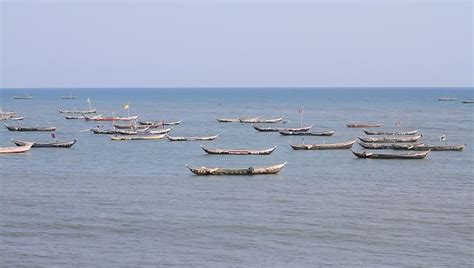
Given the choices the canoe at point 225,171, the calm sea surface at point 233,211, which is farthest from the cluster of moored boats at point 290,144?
the calm sea surface at point 233,211

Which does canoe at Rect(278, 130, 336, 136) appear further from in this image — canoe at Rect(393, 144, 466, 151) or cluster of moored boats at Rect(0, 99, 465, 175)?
canoe at Rect(393, 144, 466, 151)

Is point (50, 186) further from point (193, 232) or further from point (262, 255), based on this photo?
point (262, 255)

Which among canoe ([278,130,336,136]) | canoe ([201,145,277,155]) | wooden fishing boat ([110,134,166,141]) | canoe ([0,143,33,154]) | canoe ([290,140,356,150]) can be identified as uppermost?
canoe ([0,143,33,154])

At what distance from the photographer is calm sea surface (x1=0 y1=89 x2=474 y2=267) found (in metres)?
34.3

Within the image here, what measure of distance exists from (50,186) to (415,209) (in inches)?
1009

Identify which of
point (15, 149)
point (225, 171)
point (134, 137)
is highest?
point (225, 171)

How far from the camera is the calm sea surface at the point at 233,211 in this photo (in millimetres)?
34281

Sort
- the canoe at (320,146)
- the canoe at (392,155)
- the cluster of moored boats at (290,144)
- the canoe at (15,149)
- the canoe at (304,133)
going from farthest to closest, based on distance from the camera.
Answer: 1. the canoe at (304,133)
2. the canoe at (320,146)
3. the canoe at (15,149)
4. the canoe at (392,155)
5. the cluster of moored boats at (290,144)

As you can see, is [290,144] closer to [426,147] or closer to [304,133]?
[426,147]

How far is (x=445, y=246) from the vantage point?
35875mm

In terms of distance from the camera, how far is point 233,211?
4369 centimetres

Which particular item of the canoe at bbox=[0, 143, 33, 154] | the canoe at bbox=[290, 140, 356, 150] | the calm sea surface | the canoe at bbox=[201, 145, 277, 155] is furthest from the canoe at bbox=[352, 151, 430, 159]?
the canoe at bbox=[0, 143, 33, 154]

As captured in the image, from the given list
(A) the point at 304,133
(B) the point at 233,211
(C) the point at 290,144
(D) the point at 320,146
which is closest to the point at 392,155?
(D) the point at 320,146

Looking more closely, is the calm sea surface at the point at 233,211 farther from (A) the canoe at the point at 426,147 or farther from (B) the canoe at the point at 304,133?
(B) the canoe at the point at 304,133
